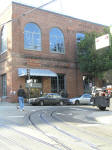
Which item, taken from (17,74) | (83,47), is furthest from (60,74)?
(17,74)

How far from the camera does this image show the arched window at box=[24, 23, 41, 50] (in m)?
28.0

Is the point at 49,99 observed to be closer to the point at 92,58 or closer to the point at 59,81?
the point at 59,81

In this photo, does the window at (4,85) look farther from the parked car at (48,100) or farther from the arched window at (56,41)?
the arched window at (56,41)

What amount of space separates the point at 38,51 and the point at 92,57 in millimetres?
7073

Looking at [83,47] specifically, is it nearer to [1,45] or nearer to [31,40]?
[31,40]

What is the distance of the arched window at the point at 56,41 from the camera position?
3034 centimetres

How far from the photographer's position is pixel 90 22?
114 feet

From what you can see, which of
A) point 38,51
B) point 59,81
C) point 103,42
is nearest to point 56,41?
point 38,51

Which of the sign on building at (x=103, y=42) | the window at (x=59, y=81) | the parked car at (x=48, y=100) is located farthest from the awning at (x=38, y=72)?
the sign on building at (x=103, y=42)

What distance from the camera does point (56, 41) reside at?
1214 inches

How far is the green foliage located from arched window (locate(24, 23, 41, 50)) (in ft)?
19.4

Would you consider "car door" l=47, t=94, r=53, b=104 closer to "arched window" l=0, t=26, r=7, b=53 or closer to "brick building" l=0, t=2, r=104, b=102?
"brick building" l=0, t=2, r=104, b=102

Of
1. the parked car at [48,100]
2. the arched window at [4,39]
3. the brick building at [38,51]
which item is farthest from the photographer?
the arched window at [4,39]

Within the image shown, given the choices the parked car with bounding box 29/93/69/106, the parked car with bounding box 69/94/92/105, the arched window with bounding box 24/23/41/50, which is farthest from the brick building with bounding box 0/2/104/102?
the parked car with bounding box 69/94/92/105
